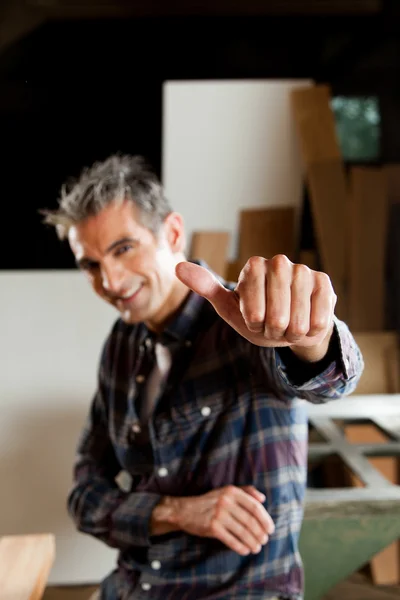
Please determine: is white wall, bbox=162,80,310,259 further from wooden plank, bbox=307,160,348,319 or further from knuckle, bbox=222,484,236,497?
knuckle, bbox=222,484,236,497

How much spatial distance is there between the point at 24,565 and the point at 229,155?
Answer: 1.68ft

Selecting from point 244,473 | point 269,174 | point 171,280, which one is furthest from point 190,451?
point 269,174

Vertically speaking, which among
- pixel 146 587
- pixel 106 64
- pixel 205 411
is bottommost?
pixel 146 587

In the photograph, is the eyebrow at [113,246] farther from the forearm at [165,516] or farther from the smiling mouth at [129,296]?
the forearm at [165,516]

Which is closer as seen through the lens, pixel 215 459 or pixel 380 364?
pixel 215 459

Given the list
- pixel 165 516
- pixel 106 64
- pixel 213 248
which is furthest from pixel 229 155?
pixel 165 516

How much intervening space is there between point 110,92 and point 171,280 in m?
0.19

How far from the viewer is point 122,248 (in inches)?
18.8

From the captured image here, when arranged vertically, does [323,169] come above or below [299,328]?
above

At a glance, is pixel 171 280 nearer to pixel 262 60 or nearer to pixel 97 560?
pixel 262 60

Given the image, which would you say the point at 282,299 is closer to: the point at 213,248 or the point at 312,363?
the point at 312,363

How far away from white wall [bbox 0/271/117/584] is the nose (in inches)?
5.3

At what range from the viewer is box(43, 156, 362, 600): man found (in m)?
0.48

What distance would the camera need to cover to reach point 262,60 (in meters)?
0.48
